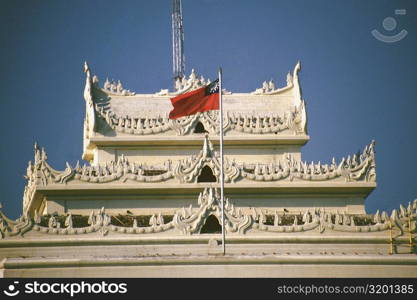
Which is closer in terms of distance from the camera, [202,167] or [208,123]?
[202,167]

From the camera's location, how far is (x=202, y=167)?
70812 millimetres

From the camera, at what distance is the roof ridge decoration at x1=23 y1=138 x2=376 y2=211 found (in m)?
70.6

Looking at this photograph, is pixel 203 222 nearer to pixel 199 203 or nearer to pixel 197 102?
pixel 199 203

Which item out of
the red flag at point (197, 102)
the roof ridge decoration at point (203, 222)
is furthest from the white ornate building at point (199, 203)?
the red flag at point (197, 102)

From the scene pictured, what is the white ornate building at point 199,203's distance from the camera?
64188 millimetres

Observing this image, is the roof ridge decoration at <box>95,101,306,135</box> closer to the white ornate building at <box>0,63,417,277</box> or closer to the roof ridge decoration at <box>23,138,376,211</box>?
the white ornate building at <box>0,63,417,277</box>

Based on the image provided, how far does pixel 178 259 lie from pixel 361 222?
8.90 metres

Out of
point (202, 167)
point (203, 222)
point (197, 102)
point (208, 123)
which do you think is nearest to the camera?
point (203, 222)

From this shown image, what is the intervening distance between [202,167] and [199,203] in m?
4.80

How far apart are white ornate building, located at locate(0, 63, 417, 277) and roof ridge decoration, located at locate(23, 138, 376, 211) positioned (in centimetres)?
5

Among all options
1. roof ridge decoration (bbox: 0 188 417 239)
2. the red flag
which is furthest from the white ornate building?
the red flag

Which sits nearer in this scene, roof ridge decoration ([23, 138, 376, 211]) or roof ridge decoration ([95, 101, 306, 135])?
roof ridge decoration ([23, 138, 376, 211])

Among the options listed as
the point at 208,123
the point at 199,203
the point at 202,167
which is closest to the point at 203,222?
the point at 199,203

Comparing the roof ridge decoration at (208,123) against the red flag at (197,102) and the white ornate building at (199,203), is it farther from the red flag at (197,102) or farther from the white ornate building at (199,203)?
the red flag at (197,102)
